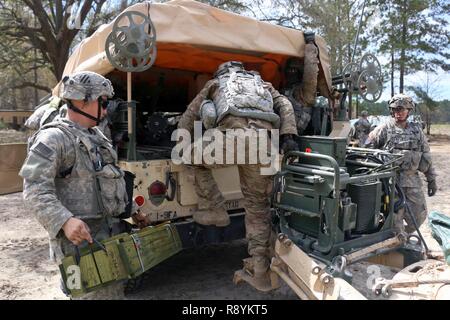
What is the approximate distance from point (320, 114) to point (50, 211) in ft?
11.1

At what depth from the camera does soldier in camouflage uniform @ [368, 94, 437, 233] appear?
468 centimetres

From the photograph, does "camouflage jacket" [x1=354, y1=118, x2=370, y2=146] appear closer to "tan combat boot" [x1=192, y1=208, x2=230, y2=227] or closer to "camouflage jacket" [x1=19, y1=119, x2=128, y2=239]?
"tan combat boot" [x1=192, y1=208, x2=230, y2=227]

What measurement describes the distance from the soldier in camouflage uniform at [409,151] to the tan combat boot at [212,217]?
2.05 metres

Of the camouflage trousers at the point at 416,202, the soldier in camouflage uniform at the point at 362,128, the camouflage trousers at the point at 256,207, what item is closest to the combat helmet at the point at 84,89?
the camouflage trousers at the point at 256,207

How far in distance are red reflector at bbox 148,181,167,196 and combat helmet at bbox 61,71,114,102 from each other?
1.16 m

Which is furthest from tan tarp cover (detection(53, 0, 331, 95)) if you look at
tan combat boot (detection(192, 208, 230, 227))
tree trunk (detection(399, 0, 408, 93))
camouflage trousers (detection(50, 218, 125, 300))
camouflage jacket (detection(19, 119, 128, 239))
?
tree trunk (detection(399, 0, 408, 93))

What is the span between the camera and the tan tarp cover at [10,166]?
5014mm

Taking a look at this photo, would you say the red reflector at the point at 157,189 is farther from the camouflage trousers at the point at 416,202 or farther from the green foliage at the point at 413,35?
the green foliage at the point at 413,35

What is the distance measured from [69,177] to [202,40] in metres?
1.84

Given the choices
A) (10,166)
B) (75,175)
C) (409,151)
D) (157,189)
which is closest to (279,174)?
(157,189)

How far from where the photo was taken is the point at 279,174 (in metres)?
3.39

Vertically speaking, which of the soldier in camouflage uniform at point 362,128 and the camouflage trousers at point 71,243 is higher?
the soldier in camouflage uniform at point 362,128

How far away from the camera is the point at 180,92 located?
19.4 ft
